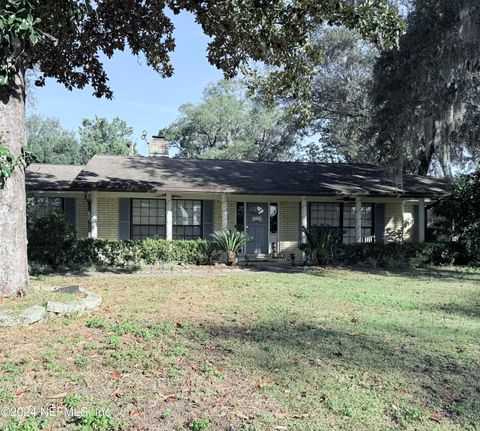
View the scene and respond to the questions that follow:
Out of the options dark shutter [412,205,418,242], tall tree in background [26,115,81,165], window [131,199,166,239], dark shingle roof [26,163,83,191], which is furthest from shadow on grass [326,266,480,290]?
tall tree in background [26,115,81,165]

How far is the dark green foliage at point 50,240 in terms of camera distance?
1341cm

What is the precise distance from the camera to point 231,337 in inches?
232

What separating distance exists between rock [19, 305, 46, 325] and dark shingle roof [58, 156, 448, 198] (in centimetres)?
948

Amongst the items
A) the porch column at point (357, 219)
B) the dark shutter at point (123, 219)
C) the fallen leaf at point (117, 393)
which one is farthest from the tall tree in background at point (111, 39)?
the porch column at point (357, 219)

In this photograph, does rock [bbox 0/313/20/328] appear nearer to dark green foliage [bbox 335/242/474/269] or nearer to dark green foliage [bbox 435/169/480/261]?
dark green foliage [bbox 335/242/474/269]

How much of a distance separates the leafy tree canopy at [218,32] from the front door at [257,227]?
679 cm

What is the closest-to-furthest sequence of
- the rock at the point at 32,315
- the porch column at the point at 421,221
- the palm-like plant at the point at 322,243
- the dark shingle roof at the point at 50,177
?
the rock at the point at 32,315, the palm-like plant at the point at 322,243, the dark shingle roof at the point at 50,177, the porch column at the point at 421,221

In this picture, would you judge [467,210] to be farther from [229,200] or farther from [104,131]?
[104,131]

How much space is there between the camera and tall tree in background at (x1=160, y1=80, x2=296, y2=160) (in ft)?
139

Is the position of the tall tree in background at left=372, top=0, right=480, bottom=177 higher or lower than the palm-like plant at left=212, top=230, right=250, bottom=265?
higher

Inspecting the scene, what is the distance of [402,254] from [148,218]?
8.98 metres

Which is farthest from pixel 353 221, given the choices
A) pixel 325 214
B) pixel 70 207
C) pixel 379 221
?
pixel 70 207

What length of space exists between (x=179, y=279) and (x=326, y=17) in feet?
21.5

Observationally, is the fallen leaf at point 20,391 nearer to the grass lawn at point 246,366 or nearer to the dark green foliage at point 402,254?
the grass lawn at point 246,366
